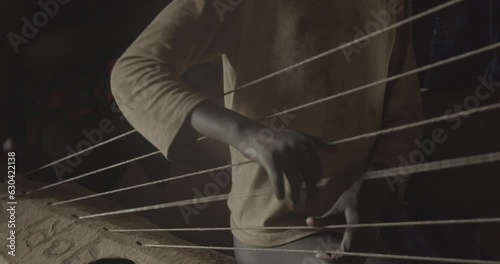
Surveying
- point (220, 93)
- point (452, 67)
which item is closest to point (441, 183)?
point (452, 67)

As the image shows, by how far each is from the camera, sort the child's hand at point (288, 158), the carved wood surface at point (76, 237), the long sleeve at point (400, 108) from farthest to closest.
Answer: the carved wood surface at point (76, 237)
the long sleeve at point (400, 108)
the child's hand at point (288, 158)

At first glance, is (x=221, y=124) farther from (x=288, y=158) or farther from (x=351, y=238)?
(x=351, y=238)

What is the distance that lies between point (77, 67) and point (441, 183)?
0.87m

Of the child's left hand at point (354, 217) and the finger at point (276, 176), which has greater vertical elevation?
the finger at point (276, 176)

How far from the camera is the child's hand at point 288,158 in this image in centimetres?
76

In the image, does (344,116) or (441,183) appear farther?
(441,183)

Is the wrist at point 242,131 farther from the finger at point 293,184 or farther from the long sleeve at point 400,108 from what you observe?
the long sleeve at point 400,108

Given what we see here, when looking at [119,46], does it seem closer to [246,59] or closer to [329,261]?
[246,59]

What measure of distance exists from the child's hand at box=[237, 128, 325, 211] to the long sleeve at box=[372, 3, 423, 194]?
0.56 feet

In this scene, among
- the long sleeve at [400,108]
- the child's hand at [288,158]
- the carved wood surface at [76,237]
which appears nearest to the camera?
the child's hand at [288,158]

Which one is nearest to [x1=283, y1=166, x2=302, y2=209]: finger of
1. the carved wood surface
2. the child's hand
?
the child's hand

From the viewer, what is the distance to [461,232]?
2.93ft

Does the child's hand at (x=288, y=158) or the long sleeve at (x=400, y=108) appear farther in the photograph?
the long sleeve at (x=400, y=108)

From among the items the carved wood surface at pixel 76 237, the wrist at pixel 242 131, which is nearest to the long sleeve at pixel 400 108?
the wrist at pixel 242 131
